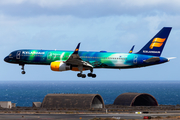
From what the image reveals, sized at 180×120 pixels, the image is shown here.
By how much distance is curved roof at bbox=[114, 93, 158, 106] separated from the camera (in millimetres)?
125887

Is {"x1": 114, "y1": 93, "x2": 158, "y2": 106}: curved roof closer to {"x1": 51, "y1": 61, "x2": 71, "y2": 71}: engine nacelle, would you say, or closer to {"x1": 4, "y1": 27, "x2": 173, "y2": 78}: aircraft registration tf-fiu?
{"x1": 4, "y1": 27, "x2": 173, "y2": 78}: aircraft registration tf-fiu

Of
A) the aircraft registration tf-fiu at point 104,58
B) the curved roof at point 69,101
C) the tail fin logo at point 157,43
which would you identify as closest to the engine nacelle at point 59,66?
the aircraft registration tf-fiu at point 104,58

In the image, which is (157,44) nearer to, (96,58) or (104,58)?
(104,58)

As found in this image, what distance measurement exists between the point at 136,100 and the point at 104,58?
191ft

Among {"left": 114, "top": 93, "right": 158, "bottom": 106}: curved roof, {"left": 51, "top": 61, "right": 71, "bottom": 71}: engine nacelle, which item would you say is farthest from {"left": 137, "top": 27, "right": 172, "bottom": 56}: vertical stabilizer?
{"left": 114, "top": 93, "right": 158, "bottom": 106}: curved roof

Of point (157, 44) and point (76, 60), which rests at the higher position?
point (157, 44)

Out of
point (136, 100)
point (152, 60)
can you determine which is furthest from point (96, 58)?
point (136, 100)

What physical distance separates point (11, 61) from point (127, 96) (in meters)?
55.9

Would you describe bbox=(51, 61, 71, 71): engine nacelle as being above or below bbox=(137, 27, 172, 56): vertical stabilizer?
below

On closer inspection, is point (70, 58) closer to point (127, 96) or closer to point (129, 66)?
point (129, 66)

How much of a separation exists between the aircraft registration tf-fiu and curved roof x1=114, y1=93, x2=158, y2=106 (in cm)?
4709

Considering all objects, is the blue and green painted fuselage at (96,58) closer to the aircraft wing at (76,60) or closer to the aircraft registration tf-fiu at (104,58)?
the aircraft registration tf-fiu at (104,58)

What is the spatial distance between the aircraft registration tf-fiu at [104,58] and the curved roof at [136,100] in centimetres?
4709

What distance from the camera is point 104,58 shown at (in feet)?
258
